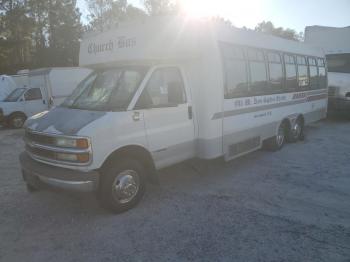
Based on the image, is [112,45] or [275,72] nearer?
[112,45]

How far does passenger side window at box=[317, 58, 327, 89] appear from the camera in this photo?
10633mm

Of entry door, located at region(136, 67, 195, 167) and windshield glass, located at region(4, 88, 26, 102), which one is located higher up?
windshield glass, located at region(4, 88, 26, 102)

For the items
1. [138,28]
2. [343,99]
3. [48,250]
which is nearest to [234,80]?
[138,28]

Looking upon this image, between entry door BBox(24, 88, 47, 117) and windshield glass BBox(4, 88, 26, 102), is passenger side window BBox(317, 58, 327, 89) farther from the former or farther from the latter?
windshield glass BBox(4, 88, 26, 102)

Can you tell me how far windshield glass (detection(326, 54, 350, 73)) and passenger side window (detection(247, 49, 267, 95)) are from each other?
8.19 metres

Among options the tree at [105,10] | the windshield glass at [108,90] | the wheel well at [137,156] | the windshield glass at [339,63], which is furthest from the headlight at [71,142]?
the tree at [105,10]

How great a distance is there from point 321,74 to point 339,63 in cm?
395

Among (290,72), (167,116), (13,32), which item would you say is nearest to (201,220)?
(167,116)

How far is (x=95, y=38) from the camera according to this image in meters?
6.30

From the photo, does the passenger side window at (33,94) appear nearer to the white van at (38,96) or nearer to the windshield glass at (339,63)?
the white van at (38,96)

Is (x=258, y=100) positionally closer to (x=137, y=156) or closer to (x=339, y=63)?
(x=137, y=156)

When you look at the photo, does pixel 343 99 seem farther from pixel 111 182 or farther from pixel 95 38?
pixel 111 182

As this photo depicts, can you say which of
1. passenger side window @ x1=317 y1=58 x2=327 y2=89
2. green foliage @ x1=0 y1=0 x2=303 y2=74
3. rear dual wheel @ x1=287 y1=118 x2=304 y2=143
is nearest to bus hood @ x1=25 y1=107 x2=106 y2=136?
rear dual wheel @ x1=287 y1=118 x2=304 y2=143

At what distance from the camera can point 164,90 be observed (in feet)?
17.6
